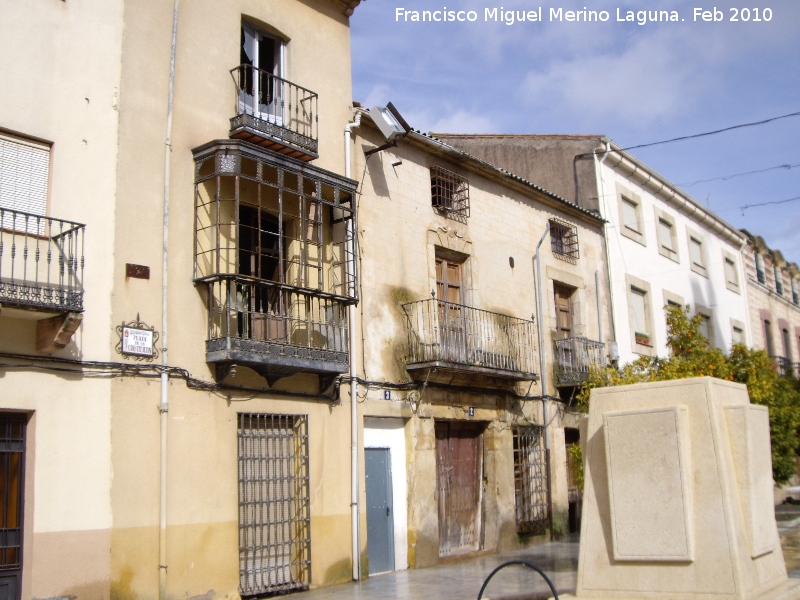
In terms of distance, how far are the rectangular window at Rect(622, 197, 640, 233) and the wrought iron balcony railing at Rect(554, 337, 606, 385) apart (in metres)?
4.39

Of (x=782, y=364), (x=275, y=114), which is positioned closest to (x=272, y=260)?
(x=275, y=114)

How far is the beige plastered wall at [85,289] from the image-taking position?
8375 mm

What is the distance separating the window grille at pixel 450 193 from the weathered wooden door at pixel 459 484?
380 cm

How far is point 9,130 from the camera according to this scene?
8.72 meters

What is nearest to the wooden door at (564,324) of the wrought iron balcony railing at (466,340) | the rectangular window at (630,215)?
the wrought iron balcony railing at (466,340)

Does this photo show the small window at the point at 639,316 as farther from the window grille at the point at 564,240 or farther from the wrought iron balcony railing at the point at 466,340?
the wrought iron balcony railing at the point at 466,340

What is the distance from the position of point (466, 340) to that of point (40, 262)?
7.33m

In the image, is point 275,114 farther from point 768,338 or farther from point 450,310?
point 768,338

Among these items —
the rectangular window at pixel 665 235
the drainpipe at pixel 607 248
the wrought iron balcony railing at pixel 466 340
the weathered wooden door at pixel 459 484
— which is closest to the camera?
the wrought iron balcony railing at pixel 466 340

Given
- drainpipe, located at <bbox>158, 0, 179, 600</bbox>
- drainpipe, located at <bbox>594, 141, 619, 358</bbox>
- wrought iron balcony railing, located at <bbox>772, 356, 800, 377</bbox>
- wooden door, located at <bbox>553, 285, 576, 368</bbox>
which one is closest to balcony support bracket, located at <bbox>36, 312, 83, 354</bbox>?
drainpipe, located at <bbox>158, 0, 179, 600</bbox>

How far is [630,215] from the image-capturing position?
69.3 ft

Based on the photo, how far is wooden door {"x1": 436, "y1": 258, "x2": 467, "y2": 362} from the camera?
45.3 ft

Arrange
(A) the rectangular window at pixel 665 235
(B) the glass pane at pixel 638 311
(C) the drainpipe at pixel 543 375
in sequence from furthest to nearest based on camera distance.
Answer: (A) the rectangular window at pixel 665 235 < (B) the glass pane at pixel 638 311 < (C) the drainpipe at pixel 543 375

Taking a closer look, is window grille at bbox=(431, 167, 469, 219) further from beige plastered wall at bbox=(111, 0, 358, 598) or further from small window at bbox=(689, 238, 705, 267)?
small window at bbox=(689, 238, 705, 267)
